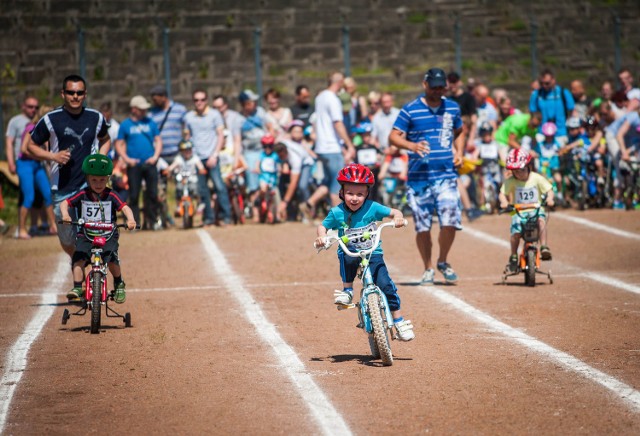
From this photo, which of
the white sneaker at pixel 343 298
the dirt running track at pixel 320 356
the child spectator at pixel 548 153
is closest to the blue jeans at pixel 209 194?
the dirt running track at pixel 320 356

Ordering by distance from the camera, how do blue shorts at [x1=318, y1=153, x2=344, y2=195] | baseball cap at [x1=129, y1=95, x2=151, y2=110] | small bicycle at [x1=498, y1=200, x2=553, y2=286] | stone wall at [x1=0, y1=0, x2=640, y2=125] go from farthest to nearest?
stone wall at [x1=0, y1=0, x2=640, y2=125], baseball cap at [x1=129, y1=95, x2=151, y2=110], blue shorts at [x1=318, y1=153, x2=344, y2=195], small bicycle at [x1=498, y1=200, x2=553, y2=286]

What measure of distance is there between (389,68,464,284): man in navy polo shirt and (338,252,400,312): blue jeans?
14.6 feet

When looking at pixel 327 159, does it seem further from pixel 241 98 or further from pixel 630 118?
pixel 630 118

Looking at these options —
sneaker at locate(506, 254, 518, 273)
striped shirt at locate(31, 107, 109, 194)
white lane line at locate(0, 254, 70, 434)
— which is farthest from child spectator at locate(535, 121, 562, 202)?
striped shirt at locate(31, 107, 109, 194)

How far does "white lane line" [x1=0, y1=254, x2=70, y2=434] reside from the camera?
29.3 ft

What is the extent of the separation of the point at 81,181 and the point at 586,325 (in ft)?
17.7

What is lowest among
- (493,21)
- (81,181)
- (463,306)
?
(463,306)

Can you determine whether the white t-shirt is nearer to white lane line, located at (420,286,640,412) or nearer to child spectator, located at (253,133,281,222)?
child spectator, located at (253,133,281,222)

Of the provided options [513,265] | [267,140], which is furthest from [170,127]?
[513,265]

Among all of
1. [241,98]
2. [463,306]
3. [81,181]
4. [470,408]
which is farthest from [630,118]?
[470,408]

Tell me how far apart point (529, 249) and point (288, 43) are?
20202mm

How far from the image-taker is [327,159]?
2156cm

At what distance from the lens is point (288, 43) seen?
3391 centimetres

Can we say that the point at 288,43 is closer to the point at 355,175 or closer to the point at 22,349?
the point at 22,349
